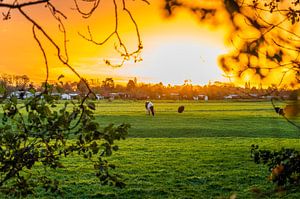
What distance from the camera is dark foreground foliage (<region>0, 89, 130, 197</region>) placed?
145 inches

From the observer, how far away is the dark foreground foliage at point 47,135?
3689 mm

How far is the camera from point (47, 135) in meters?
3.90

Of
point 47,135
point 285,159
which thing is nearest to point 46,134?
point 47,135

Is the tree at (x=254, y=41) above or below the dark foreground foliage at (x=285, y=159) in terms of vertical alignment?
above

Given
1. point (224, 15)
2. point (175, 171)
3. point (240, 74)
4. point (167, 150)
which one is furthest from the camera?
point (167, 150)

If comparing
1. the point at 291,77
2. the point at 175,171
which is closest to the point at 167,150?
the point at 175,171

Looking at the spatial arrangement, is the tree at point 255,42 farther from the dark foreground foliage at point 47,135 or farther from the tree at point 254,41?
the dark foreground foliage at point 47,135

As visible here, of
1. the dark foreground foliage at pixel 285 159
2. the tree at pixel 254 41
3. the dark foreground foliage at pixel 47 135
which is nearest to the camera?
the tree at pixel 254 41

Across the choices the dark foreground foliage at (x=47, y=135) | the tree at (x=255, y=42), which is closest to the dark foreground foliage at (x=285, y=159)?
the tree at (x=255, y=42)

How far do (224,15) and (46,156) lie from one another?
8.72 ft

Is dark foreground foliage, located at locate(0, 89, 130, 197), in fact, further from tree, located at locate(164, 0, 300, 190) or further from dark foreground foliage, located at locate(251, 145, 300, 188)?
tree, located at locate(164, 0, 300, 190)

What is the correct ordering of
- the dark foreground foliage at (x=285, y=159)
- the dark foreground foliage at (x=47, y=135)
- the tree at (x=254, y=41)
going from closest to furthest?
the tree at (x=254, y=41)
the dark foreground foliage at (x=285, y=159)
the dark foreground foliage at (x=47, y=135)

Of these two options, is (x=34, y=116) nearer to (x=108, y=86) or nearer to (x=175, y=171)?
(x=108, y=86)

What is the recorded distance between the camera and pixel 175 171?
508 inches
